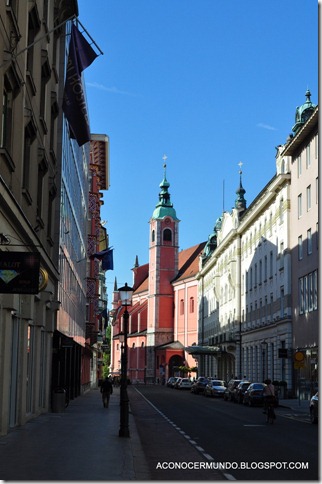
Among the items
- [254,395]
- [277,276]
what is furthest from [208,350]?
[254,395]

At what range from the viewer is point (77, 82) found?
26.8 metres

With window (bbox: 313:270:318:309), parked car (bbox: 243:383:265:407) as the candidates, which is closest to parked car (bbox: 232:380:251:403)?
parked car (bbox: 243:383:265:407)

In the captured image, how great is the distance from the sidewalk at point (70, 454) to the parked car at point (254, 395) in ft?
74.6

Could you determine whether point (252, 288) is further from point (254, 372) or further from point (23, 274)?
point (23, 274)

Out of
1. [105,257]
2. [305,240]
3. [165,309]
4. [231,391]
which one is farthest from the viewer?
[165,309]

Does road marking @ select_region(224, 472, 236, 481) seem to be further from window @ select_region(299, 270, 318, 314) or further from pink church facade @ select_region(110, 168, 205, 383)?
pink church facade @ select_region(110, 168, 205, 383)

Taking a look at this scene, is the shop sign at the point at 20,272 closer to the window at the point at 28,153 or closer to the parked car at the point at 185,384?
the window at the point at 28,153

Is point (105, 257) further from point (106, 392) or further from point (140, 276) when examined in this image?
point (140, 276)

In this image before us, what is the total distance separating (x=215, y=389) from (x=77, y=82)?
127 feet

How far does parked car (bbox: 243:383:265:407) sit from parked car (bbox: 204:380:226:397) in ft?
41.6

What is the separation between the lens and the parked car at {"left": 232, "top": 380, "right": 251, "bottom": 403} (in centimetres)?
5054

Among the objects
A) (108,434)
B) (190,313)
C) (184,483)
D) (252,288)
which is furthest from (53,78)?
(190,313)

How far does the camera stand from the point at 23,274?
46.9 feet

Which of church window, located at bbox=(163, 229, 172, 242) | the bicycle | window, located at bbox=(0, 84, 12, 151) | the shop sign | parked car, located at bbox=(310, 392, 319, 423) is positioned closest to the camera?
the shop sign
